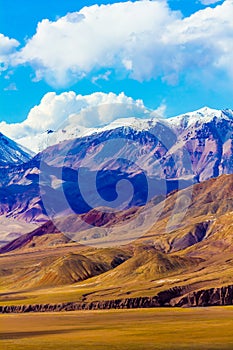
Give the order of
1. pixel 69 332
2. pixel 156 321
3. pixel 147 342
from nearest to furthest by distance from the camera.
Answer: pixel 147 342, pixel 69 332, pixel 156 321

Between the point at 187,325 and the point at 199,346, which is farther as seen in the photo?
the point at 187,325

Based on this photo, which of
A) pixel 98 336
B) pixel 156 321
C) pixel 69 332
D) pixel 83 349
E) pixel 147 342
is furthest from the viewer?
pixel 156 321

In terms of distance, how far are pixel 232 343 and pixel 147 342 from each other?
16391 millimetres

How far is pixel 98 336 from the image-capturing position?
15100 centimetres

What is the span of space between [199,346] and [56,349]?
25.7m

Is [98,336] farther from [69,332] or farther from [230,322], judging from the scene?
[230,322]

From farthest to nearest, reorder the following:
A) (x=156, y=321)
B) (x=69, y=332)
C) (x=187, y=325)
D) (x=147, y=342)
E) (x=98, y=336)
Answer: (x=156, y=321), (x=187, y=325), (x=69, y=332), (x=98, y=336), (x=147, y=342)

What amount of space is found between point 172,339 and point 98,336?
18018mm

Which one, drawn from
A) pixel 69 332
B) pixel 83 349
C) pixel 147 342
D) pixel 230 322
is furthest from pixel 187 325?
pixel 83 349

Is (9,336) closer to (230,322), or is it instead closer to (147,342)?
(147,342)

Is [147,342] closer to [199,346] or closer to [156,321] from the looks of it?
[199,346]

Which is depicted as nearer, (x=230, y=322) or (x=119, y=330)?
(x=119, y=330)

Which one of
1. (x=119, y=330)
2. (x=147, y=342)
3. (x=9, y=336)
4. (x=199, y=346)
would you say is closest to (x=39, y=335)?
(x=9, y=336)

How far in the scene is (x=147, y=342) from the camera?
136 metres
